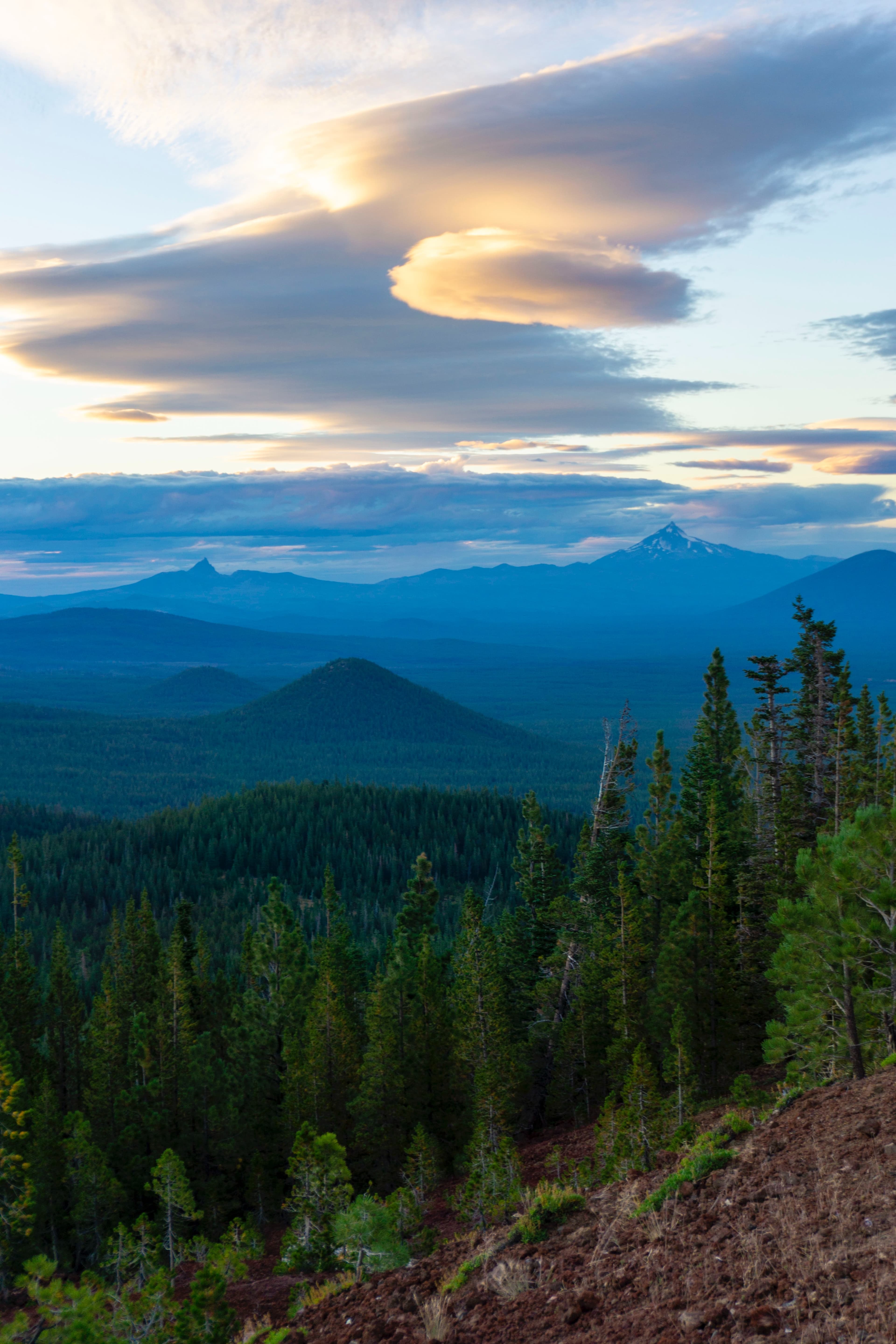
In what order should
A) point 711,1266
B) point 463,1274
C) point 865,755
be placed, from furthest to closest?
point 865,755 → point 463,1274 → point 711,1266

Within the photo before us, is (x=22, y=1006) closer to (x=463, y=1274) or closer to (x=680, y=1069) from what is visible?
(x=680, y=1069)

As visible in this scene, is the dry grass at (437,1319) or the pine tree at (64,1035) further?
the pine tree at (64,1035)

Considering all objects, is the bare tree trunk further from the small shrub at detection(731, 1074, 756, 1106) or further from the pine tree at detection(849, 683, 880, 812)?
the pine tree at detection(849, 683, 880, 812)

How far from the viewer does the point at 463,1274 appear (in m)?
16.0

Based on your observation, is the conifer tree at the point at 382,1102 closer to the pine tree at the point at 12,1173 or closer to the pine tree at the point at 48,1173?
the pine tree at the point at 12,1173

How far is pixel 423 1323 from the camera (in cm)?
1473

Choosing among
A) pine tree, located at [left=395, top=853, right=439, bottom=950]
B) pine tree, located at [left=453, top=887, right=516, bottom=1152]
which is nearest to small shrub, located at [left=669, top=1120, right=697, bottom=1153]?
pine tree, located at [left=453, top=887, right=516, bottom=1152]

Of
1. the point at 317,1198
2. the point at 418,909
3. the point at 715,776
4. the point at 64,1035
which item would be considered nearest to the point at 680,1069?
the point at 317,1198

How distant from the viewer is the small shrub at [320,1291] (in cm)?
1797

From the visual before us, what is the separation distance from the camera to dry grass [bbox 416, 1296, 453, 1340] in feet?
45.8

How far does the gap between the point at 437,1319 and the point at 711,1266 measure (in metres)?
4.55

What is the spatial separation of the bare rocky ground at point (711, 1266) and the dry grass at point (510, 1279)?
3 cm

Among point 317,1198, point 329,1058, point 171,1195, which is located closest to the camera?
point 317,1198

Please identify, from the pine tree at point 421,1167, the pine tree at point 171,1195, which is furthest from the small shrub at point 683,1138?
the pine tree at point 171,1195
